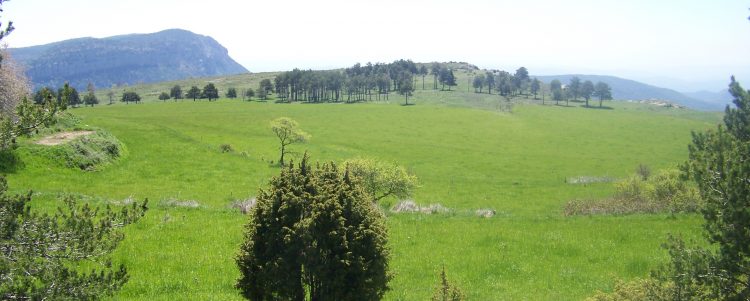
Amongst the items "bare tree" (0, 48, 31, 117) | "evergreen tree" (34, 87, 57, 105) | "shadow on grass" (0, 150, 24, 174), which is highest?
"bare tree" (0, 48, 31, 117)

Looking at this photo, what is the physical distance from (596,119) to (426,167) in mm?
84098

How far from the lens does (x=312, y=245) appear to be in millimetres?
9578

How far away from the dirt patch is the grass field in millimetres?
1526

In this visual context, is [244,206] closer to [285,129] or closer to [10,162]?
[10,162]

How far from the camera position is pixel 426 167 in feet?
225

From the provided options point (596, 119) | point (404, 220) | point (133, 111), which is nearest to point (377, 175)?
point (404, 220)

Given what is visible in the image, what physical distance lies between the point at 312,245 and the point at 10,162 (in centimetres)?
3388

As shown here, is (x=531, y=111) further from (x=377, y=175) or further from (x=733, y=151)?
(x=733, y=151)

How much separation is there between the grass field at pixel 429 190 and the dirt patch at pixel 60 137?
60.1 inches

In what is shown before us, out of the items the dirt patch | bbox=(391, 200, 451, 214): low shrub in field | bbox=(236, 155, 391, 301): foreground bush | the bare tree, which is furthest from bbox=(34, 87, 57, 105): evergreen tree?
the dirt patch

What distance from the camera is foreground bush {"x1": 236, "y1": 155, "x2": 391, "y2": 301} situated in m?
9.59

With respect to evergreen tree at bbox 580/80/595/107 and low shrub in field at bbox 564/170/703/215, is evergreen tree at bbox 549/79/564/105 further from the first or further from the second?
low shrub in field at bbox 564/170/703/215

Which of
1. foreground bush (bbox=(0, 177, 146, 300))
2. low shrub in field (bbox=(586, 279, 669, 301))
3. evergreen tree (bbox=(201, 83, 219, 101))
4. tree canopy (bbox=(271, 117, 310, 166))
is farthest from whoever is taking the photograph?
evergreen tree (bbox=(201, 83, 219, 101))

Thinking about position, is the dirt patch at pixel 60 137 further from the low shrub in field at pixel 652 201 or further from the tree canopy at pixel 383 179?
the low shrub in field at pixel 652 201
